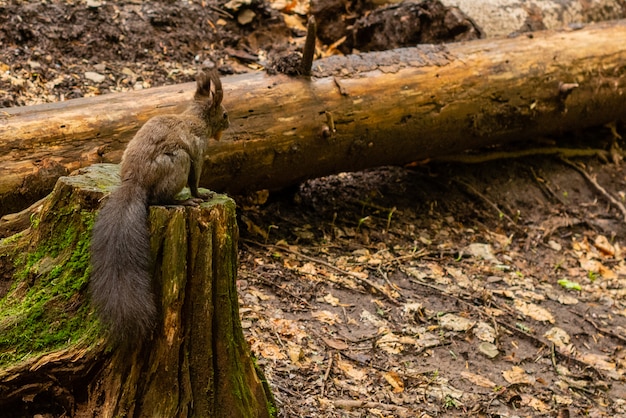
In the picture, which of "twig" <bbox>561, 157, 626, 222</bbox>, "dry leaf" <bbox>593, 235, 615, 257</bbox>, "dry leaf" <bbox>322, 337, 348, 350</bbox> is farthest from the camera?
"twig" <bbox>561, 157, 626, 222</bbox>

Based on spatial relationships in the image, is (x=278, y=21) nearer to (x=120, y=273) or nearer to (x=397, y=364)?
(x=397, y=364)

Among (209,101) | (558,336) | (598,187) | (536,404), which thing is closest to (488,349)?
(536,404)

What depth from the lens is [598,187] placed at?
7.15 m

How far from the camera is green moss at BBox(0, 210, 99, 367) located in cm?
282

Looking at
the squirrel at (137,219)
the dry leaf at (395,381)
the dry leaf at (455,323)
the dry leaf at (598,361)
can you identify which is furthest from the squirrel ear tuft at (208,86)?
the dry leaf at (598,361)

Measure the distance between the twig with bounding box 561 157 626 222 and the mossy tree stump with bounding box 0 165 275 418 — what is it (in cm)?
511

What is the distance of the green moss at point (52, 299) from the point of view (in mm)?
2822

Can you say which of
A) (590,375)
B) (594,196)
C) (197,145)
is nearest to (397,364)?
(590,375)

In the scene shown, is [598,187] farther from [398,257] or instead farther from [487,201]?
[398,257]

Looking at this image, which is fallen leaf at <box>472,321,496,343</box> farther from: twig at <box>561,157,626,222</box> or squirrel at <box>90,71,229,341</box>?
twig at <box>561,157,626,222</box>

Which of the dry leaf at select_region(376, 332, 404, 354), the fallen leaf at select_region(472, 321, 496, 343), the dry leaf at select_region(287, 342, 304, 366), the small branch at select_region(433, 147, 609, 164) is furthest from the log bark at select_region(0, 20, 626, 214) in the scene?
the fallen leaf at select_region(472, 321, 496, 343)

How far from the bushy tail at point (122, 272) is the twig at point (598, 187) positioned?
543 cm

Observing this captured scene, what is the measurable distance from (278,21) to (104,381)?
5.32 m

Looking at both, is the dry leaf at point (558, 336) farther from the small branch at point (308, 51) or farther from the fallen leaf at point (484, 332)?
the small branch at point (308, 51)
